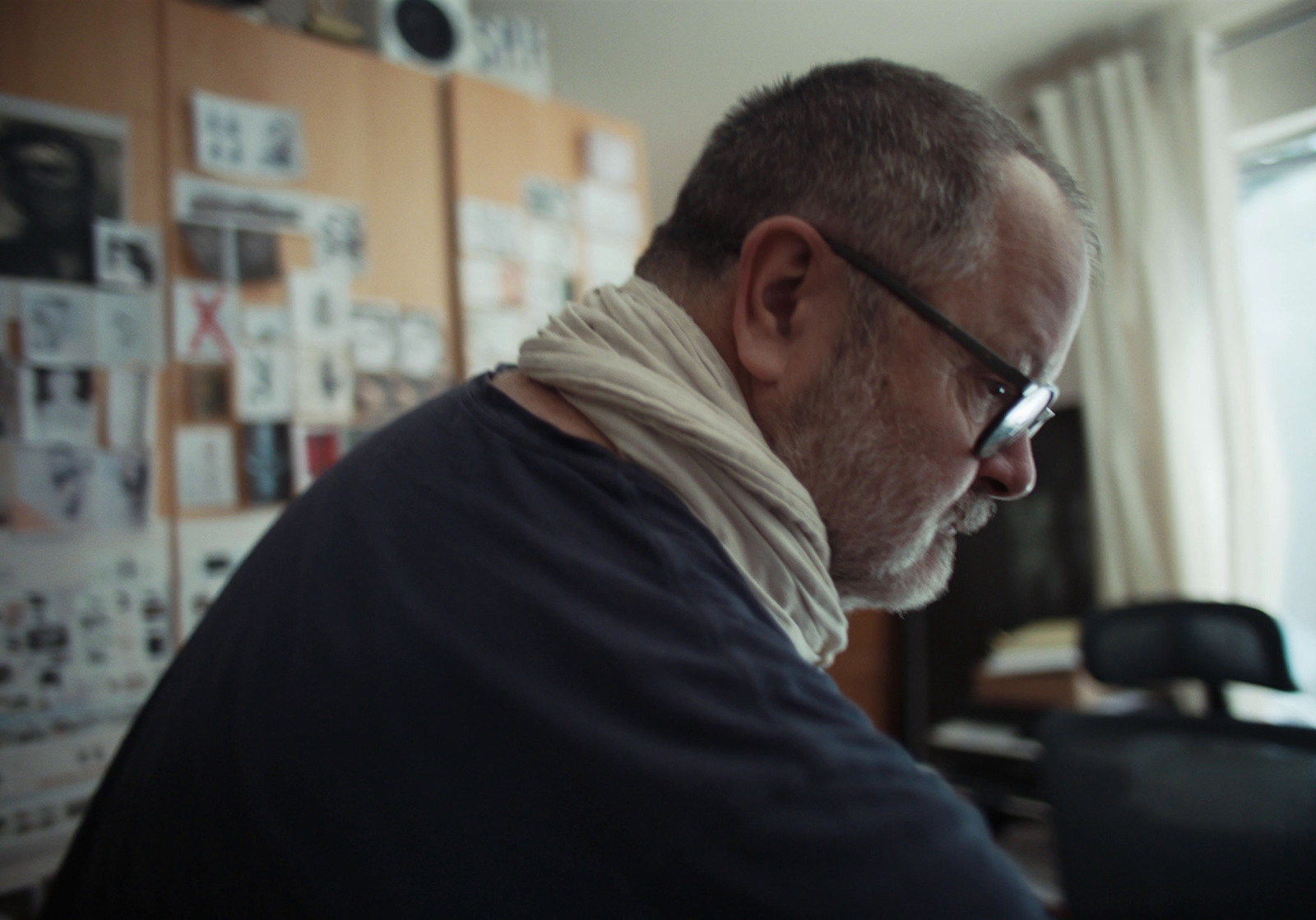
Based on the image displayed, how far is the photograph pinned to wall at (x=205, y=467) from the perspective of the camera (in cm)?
143

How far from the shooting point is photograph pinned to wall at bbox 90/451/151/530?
1.35 m

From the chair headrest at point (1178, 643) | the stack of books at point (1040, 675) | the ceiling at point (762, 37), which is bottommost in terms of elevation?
the stack of books at point (1040, 675)

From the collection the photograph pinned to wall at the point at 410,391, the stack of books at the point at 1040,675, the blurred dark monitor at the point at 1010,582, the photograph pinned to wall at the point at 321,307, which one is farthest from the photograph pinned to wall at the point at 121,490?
the blurred dark monitor at the point at 1010,582

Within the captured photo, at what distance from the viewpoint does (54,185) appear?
1.35 metres

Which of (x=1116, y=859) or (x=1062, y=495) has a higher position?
(x=1062, y=495)

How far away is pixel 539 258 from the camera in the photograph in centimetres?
193

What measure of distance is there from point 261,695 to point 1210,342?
288 cm

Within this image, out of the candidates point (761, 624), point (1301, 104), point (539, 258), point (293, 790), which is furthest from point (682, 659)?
point (1301, 104)

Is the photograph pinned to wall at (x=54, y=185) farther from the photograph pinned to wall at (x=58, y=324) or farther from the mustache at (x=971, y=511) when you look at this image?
the mustache at (x=971, y=511)

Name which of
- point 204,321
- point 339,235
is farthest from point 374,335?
point 204,321

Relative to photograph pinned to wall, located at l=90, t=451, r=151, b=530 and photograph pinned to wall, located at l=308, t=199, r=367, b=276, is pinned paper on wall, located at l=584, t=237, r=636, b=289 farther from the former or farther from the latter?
photograph pinned to wall, located at l=90, t=451, r=151, b=530

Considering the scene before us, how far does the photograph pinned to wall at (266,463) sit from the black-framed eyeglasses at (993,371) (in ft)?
4.04

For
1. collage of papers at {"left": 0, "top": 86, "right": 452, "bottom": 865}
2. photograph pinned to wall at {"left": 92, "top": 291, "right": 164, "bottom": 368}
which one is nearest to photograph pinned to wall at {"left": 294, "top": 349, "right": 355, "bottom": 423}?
collage of papers at {"left": 0, "top": 86, "right": 452, "bottom": 865}

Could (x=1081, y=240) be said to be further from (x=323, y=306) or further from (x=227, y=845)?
(x=323, y=306)
